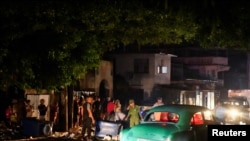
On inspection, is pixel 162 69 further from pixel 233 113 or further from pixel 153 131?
pixel 153 131

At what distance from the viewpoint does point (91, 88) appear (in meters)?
36.8

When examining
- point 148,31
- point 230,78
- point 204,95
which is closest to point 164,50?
point 204,95

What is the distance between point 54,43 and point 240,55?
5552cm

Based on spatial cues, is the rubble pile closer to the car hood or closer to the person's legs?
the person's legs

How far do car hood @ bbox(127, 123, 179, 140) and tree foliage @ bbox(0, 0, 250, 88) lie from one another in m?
3.08

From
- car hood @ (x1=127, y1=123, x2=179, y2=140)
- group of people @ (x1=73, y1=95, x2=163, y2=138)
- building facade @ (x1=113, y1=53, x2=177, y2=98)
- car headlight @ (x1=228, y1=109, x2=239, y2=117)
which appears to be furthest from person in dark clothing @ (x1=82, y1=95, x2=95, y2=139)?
building facade @ (x1=113, y1=53, x2=177, y2=98)

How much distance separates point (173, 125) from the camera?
14180mm

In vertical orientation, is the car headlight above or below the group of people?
below

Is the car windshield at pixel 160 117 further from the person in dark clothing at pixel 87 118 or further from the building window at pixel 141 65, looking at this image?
the building window at pixel 141 65

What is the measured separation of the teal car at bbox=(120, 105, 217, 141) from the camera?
1368cm

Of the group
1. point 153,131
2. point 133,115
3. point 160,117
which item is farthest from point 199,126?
point 133,115

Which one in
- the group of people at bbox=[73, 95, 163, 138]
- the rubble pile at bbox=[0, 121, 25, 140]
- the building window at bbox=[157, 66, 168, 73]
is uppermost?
the building window at bbox=[157, 66, 168, 73]

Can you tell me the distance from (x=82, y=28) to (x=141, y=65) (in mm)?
30581

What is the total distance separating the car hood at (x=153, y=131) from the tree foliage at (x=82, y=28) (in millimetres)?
3077
